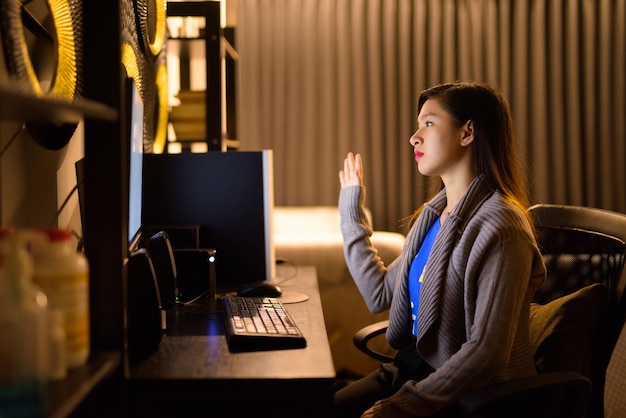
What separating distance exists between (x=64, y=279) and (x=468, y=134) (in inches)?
42.1

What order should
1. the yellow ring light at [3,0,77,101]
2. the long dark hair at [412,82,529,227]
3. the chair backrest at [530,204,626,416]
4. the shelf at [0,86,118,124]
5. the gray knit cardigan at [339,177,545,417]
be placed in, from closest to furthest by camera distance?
the shelf at [0,86,118,124]
the yellow ring light at [3,0,77,101]
the gray knit cardigan at [339,177,545,417]
the chair backrest at [530,204,626,416]
the long dark hair at [412,82,529,227]

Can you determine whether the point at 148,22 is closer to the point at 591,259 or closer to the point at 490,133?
the point at 490,133

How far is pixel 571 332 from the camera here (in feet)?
4.90

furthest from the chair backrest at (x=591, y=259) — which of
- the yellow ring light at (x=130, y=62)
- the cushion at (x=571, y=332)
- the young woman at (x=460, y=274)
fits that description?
the yellow ring light at (x=130, y=62)

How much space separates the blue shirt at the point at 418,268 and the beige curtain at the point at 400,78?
2.61 metres

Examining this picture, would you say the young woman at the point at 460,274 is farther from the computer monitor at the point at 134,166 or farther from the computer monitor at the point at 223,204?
the computer monitor at the point at 134,166

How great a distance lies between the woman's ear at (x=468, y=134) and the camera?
1.65 meters

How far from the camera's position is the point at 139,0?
81.7 inches

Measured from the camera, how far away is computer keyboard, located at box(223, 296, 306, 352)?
1293 millimetres

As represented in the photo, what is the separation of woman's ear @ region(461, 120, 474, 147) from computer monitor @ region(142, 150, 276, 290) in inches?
25.5

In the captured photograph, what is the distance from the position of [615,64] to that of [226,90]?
2.58 metres

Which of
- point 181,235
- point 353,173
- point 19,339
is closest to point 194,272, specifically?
point 181,235

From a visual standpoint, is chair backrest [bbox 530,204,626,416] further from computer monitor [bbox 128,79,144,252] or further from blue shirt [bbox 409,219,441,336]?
computer monitor [bbox 128,79,144,252]

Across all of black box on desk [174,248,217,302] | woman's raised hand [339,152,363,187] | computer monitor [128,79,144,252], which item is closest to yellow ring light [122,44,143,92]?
computer monitor [128,79,144,252]
